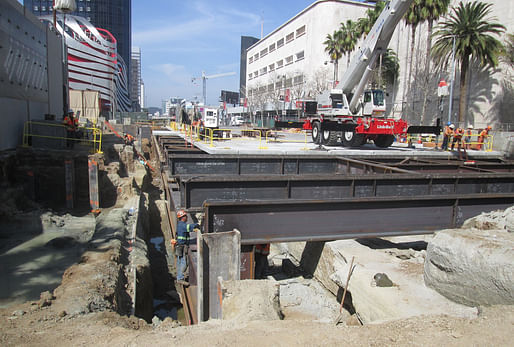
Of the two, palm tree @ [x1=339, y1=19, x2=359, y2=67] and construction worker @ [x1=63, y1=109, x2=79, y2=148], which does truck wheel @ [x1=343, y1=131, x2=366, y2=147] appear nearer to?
construction worker @ [x1=63, y1=109, x2=79, y2=148]

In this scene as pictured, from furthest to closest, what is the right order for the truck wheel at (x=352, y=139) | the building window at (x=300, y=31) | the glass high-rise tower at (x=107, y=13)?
the glass high-rise tower at (x=107, y=13) < the building window at (x=300, y=31) < the truck wheel at (x=352, y=139)

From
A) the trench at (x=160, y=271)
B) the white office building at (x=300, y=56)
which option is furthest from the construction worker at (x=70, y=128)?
the white office building at (x=300, y=56)

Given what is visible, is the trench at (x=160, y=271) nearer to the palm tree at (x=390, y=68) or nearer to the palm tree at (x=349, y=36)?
the palm tree at (x=390, y=68)

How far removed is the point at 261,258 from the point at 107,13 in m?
144

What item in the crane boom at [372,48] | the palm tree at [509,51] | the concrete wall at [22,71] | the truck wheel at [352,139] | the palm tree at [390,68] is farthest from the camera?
the palm tree at [390,68]

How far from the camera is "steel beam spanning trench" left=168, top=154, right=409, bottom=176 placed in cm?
1164

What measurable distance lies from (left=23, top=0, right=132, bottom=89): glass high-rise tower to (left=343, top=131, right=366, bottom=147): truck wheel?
428 ft

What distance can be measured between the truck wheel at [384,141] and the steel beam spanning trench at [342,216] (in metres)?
11.6

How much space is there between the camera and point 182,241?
7.81 meters

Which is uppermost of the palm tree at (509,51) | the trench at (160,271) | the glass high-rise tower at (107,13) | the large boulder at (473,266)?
the glass high-rise tower at (107,13)

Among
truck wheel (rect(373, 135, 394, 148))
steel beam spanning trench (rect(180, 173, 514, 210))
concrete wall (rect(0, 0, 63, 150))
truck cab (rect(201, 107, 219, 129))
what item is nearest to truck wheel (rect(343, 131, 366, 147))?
truck wheel (rect(373, 135, 394, 148))

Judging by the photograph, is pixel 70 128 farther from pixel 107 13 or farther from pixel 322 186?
pixel 107 13

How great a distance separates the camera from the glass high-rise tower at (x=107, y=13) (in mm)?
121562

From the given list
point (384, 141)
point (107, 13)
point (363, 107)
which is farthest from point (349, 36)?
point (107, 13)
